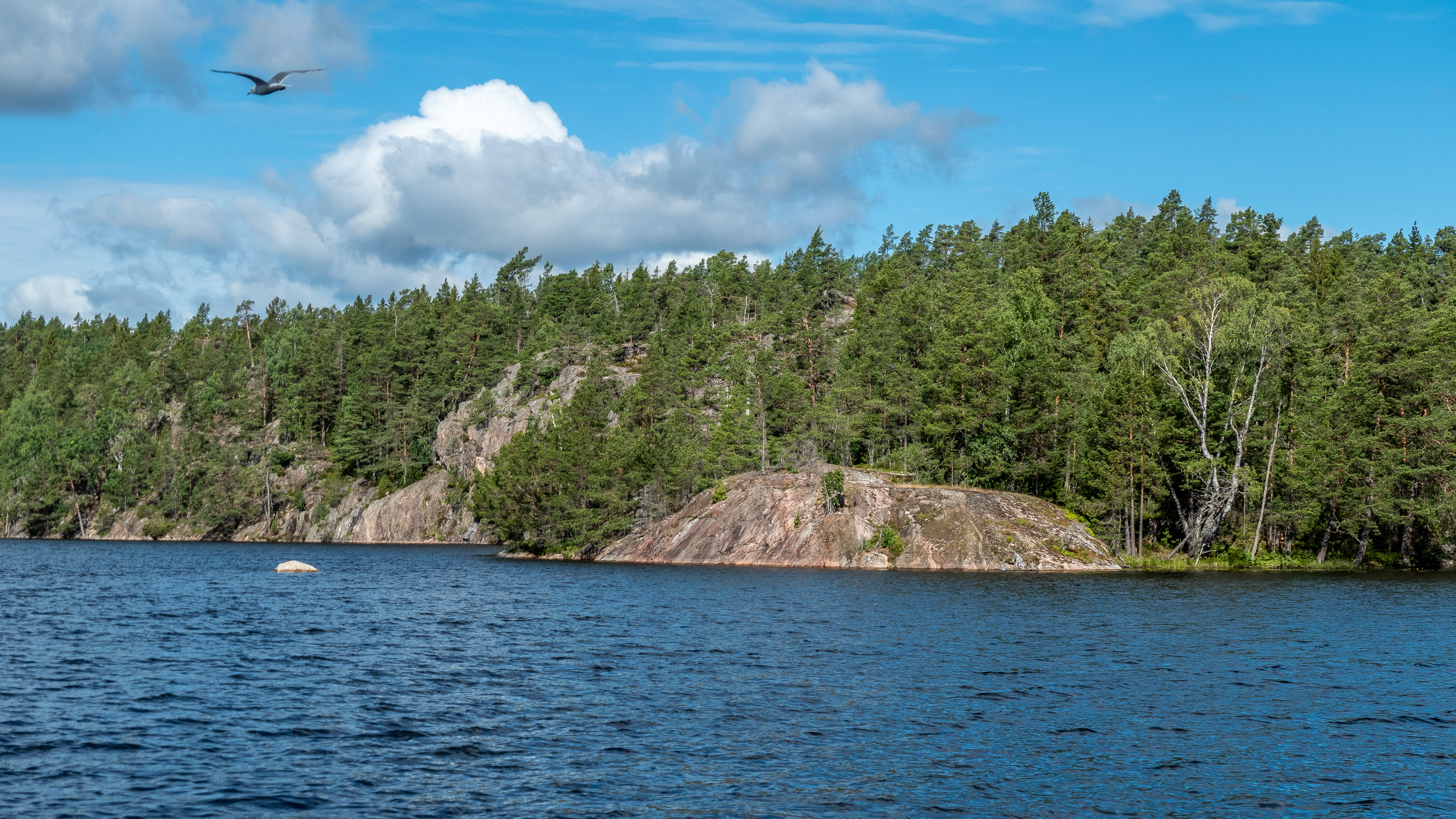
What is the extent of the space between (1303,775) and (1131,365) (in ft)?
270

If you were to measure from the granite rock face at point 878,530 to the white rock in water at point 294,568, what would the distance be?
34.2 m

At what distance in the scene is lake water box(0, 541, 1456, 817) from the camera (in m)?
23.7

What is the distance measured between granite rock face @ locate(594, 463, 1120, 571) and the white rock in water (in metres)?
34.2

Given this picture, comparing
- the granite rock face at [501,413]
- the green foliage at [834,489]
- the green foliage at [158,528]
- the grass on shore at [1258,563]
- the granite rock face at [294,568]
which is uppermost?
the granite rock face at [501,413]

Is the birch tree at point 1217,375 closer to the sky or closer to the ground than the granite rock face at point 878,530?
closer to the sky

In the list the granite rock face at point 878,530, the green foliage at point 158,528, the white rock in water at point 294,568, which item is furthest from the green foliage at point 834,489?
the green foliage at point 158,528

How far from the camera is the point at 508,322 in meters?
197

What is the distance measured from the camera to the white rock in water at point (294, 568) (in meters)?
98.9

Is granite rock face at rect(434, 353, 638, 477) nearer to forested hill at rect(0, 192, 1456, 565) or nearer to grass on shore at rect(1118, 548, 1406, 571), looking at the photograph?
forested hill at rect(0, 192, 1456, 565)

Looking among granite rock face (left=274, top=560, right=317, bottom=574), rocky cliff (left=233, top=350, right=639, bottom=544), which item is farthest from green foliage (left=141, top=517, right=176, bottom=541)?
granite rock face (left=274, top=560, right=317, bottom=574)

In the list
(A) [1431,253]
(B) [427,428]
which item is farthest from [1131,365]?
(B) [427,428]

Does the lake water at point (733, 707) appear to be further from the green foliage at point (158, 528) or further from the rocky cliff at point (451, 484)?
the green foliage at point (158, 528)

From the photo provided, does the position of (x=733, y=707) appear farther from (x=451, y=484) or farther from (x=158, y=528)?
(x=158, y=528)

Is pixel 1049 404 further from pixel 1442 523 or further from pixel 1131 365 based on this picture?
pixel 1442 523
